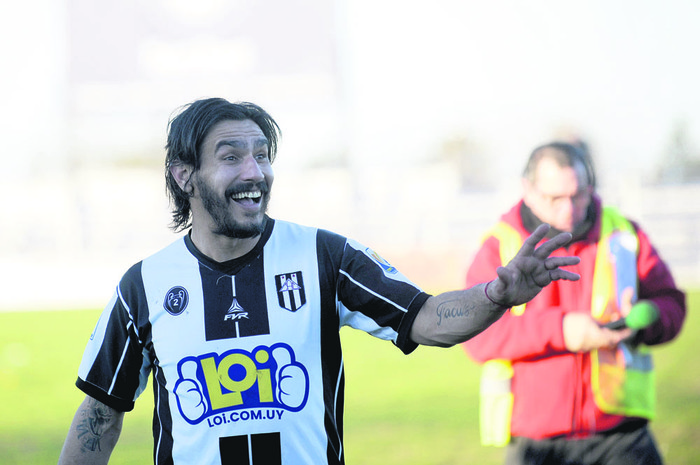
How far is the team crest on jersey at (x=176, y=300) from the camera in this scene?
2.39 meters

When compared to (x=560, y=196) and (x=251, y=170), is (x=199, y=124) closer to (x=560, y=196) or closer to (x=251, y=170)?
(x=251, y=170)

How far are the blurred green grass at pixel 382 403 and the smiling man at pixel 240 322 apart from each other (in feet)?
12.8

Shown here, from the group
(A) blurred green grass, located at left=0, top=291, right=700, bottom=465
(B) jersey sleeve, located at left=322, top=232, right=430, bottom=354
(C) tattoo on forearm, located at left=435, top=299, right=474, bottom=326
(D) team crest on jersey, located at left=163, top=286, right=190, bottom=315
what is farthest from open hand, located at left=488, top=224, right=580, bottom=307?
(A) blurred green grass, located at left=0, top=291, right=700, bottom=465

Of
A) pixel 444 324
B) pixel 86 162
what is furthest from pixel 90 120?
pixel 444 324

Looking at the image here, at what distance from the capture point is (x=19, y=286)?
14.0m

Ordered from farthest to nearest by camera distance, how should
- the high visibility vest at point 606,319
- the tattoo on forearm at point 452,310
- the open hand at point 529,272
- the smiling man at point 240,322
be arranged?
1. the high visibility vest at point 606,319
2. the smiling man at point 240,322
3. the tattoo on forearm at point 452,310
4. the open hand at point 529,272

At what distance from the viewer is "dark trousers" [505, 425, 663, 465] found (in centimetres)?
331

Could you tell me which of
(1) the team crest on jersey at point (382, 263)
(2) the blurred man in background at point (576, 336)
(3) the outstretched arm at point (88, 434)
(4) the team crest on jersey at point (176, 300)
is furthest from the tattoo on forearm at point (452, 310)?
(2) the blurred man in background at point (576, 336)

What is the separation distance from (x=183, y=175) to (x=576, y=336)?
5.63 feet

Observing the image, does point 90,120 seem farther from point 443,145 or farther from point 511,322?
point 511,322

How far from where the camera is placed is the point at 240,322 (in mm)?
2336

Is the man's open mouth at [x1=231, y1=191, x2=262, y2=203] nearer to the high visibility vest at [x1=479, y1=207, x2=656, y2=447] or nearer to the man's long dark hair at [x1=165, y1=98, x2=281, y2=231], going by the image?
the man's long dark hair at [x1=165, y1=98, x2=281, y2=231]

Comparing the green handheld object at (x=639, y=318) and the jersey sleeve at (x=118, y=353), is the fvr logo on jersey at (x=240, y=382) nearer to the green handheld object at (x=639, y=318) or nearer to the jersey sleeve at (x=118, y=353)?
the jersey sleeve at (x=118, y=353)

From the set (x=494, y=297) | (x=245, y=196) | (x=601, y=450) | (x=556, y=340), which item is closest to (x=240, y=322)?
(x=245, y=196)
